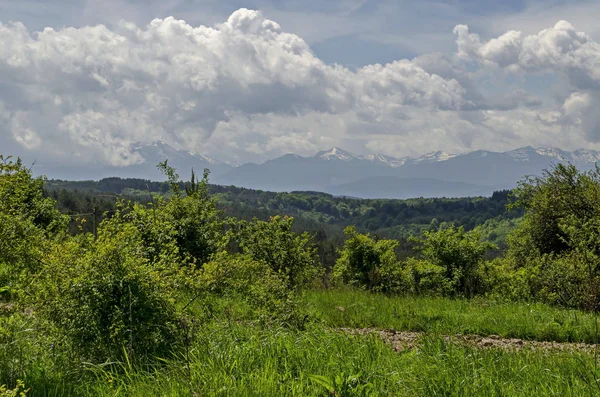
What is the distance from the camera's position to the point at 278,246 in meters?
17.0

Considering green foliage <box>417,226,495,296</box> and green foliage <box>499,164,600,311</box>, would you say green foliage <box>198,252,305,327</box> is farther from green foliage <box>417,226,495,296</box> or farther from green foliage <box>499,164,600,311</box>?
green foliage <box>499,164,600,311</box>

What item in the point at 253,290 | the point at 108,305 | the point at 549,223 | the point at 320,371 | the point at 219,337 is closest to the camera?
the point at 320,371

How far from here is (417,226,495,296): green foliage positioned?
1900 centimetres

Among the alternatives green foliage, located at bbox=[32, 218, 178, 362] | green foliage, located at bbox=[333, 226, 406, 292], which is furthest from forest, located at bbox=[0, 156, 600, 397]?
green foliage, located at bbox=[333, 226, 406, 292]

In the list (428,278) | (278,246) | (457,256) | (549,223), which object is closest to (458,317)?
(278,246)

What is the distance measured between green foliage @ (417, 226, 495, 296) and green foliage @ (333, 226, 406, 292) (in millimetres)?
1379

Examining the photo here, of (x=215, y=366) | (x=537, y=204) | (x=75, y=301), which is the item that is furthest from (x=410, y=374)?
(x=537, y=204)

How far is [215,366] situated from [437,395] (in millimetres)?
2377

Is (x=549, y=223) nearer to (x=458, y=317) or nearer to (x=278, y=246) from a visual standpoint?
(x=278, y=246)

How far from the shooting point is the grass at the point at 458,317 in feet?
32.2

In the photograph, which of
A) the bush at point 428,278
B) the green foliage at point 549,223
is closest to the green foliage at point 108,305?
the bush at point 428,278

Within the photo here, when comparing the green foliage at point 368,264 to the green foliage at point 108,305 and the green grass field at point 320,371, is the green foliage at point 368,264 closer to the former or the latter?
the green grass field at point 320,371

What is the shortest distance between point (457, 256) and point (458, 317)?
9.27 meters

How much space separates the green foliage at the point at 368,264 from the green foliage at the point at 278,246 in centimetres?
333
